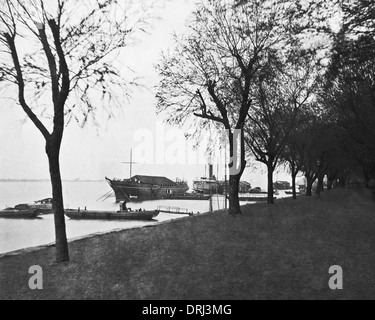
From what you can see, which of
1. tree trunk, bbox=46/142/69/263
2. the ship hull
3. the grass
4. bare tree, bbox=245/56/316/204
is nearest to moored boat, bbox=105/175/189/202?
the ship hull

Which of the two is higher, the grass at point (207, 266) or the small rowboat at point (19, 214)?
the grass at point (207, 266)

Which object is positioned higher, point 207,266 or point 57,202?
point 57,202

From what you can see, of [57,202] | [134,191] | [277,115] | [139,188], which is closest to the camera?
[57,202]

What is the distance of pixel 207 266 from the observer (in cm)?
867

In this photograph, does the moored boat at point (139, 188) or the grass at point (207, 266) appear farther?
the moored boat at point (139, 188)

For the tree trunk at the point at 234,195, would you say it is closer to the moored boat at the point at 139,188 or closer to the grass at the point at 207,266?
the grass at the point at 207,266

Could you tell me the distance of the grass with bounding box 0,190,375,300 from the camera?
23.7 ft

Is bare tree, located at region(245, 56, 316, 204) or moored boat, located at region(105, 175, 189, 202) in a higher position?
bare tree, located at region(245, 56, 316, 204)

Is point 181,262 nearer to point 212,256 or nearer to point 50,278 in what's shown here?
point 212,256

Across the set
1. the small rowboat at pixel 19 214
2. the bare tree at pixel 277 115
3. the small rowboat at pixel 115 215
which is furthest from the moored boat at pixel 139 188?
the bare tree at pixel 277 115

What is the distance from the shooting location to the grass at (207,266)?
723 cm

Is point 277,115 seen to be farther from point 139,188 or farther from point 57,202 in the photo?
point 139,188

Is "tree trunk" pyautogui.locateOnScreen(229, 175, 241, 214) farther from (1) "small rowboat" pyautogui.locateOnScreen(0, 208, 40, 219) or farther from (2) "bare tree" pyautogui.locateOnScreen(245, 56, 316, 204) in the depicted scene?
(1) "small rowboat" pyautogui.locateOnScreen(0, 208, 40, 219)

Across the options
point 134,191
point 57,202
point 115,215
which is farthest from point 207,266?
point 134,191
